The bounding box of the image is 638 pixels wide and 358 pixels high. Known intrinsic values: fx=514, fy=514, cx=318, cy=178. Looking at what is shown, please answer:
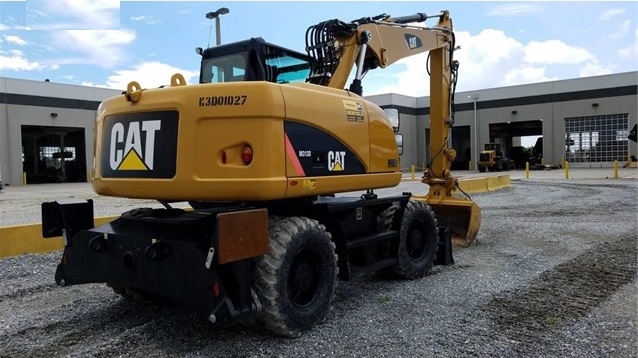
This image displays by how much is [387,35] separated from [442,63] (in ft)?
6.02

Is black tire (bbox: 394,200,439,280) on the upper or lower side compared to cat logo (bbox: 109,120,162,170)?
lower

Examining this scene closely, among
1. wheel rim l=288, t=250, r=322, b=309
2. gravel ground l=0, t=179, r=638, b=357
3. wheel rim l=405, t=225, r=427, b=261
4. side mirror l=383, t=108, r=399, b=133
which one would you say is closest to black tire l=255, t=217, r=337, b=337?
wheel rim l=288, t=250, r=322, b=309

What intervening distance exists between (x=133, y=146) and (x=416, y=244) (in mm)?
3510

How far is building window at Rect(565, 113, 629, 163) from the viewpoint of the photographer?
40469 mm

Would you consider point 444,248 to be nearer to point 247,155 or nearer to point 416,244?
point 416,244

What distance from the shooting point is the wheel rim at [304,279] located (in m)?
4.24

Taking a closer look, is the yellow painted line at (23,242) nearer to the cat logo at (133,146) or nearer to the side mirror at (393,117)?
the cat logo at (133,146)

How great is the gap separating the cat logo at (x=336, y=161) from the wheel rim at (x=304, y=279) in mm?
814

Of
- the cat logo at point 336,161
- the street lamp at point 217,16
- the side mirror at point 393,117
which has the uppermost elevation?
the street lamp at point 217,16

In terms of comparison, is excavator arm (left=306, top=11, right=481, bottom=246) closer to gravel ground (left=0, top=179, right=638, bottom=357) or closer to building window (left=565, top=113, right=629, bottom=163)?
gravel ground (left=0, top=179, right=638, bottom=357)

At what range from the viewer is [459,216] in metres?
8.16

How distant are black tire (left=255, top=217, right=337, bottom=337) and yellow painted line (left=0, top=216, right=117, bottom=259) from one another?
15.1ft

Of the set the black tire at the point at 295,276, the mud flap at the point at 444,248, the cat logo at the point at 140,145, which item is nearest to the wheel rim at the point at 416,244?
the mud flap at the point at 444,248

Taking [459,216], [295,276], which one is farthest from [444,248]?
[295,276]
